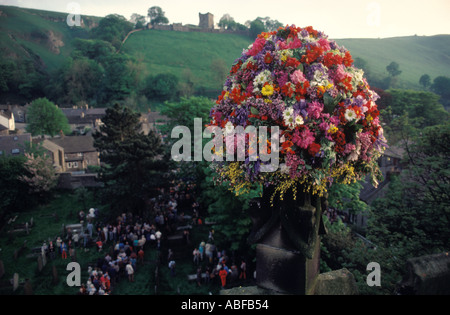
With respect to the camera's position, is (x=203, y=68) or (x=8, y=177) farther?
(x=203, y=68)

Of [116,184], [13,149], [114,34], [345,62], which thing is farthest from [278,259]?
[114,34]

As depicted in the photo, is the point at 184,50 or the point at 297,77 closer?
the point at 297,77

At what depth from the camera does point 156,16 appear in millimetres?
152500

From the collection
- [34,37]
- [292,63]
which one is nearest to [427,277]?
[292,63]

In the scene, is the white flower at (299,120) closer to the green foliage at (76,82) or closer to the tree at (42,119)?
the tree at (42,119)

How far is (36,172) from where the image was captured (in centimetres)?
3453

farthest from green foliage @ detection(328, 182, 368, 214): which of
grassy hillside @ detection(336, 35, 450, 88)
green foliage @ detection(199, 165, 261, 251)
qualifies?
grassy hillside @ detection(336, 35, 450, 88)

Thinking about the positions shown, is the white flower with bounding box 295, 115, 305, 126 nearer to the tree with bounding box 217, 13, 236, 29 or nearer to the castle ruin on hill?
the castle ruin on hill

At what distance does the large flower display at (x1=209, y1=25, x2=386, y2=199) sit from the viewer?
11.8 feet

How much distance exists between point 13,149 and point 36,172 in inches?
431

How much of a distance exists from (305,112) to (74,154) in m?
52.5

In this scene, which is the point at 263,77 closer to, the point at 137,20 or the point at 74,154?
the point at 74,154

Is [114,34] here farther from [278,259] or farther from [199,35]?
[278,259]

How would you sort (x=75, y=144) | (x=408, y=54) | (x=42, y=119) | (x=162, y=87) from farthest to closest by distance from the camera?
(x=408, y=54), (x=162, y=87), (x=42, y=119), (x=75, y=144)
